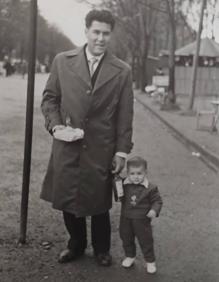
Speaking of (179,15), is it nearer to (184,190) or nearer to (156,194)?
(184,190)

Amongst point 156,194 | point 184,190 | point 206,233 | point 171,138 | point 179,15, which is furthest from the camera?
point 179,15

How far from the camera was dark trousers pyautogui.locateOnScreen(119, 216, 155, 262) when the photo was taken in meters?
4.70

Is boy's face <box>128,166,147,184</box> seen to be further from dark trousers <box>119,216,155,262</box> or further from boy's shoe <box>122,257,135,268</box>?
boy's shoe <box>122,257,135,268</box>

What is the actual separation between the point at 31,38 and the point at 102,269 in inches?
77.4

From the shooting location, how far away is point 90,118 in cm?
465

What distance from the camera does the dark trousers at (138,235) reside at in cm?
470

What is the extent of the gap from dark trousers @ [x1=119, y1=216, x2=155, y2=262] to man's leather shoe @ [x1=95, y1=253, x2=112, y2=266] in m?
0.17

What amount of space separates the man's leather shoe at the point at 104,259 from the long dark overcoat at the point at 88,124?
1.42 ft

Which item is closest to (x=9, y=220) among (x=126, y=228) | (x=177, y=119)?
(x=126, y=228)

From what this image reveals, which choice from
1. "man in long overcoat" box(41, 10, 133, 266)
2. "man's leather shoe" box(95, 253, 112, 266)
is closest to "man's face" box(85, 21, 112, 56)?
"man in long overcoat" box(41, 10, 133, 266)

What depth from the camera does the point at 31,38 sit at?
5137mm

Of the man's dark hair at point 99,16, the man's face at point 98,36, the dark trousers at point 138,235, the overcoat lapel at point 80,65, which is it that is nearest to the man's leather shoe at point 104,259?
the dark trousers at point 138,235

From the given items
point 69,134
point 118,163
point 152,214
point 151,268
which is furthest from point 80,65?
Answer: point 151,268

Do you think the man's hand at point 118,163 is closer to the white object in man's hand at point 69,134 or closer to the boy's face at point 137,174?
the boy's face at point 137,174
